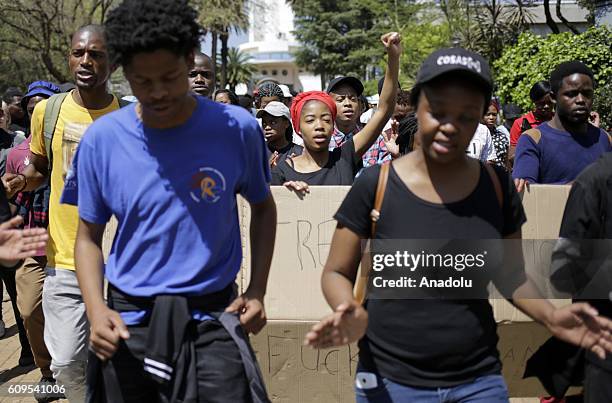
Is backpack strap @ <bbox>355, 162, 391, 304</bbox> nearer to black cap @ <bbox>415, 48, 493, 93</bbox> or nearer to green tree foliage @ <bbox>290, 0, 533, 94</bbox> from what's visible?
black cap @ <bbox>415, 48, 493, 93</bbox>

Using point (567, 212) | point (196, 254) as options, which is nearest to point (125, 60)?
point (196, 254)

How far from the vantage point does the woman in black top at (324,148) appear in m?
4.90

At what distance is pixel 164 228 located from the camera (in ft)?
9.09

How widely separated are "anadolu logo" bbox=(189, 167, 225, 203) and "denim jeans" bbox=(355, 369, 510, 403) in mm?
815

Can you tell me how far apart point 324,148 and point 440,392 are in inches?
106

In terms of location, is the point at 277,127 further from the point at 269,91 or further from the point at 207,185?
the point at 207,185

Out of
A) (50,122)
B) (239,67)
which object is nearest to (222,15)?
(50,122)

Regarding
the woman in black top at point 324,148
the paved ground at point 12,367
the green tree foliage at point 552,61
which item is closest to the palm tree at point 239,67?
the green tree foliage at point 552,61

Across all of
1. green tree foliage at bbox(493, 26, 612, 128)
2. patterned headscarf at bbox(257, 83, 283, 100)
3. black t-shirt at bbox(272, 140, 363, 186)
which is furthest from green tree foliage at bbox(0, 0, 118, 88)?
black t-shirt at bbox(272, 140, 363, 186)

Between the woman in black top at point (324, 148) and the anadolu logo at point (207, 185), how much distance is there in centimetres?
183

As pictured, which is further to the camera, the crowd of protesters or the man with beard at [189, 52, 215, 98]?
the man with beard at [189, 52, 215, 98]

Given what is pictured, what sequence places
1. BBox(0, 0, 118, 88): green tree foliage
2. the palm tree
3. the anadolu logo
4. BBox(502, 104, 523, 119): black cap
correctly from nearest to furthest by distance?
1. the anadolu logo
2. BBox(502, 104, 523, 119): black cap
3. BBox(0, 0, 118, 88): green tree foliage
4. the palm tree

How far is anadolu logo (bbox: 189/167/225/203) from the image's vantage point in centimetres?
280

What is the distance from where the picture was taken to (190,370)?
2762 mm
